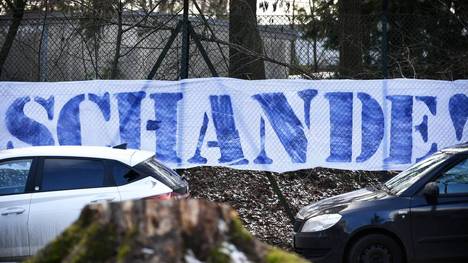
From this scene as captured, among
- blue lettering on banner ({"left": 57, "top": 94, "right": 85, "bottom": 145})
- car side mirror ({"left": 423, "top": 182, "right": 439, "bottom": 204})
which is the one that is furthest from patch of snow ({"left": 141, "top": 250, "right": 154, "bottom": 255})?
blue lettering on banner ({"left": 57, "top": 94, "right": 85, "bottom": 145})

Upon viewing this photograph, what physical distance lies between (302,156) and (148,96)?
226 centimetres

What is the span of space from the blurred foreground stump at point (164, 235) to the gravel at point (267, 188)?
7234mm

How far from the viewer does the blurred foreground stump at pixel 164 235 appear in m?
2.88

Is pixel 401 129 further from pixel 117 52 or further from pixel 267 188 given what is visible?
pixel 117 52

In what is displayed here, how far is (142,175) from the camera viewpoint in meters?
7.42

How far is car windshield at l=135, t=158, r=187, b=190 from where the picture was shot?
24.5ft

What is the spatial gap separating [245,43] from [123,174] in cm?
416

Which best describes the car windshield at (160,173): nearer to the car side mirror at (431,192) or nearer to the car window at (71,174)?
the car window at (71,174)

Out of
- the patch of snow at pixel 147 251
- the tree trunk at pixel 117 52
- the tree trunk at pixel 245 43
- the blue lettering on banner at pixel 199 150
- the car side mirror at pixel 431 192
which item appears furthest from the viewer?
the tree trunk at pixel 245 43

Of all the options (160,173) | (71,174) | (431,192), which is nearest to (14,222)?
(71,174)

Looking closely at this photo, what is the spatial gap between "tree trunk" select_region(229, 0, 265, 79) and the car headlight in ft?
12.4

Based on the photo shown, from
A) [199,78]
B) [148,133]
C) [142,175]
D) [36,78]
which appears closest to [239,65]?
[199,78]

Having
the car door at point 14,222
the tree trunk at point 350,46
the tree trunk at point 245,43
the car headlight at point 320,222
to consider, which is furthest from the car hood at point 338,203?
the tree trunk at point 245,43

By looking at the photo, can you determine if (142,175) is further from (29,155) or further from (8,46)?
(8,46)
